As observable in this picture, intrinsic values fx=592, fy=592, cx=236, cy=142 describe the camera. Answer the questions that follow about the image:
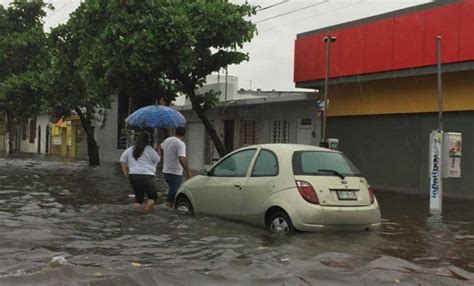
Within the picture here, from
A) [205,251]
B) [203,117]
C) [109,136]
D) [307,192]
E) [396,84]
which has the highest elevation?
[396,84]

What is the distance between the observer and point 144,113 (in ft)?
47.5

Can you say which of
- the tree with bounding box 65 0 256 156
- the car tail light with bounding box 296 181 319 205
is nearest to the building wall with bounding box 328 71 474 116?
the tree with bounding box 65 0 256 156

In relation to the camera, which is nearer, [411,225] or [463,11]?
[411,225]

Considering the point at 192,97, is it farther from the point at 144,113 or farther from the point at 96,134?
the point at 96,134

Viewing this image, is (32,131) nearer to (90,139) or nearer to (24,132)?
(24,132)

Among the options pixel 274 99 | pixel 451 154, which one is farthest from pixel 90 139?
pixel 451 154

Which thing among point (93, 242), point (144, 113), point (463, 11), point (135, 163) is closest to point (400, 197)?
point (463, 11)

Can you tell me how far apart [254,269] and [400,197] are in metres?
10.6

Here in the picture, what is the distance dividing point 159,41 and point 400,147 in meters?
7.81

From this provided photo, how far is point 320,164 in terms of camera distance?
27.3 feet

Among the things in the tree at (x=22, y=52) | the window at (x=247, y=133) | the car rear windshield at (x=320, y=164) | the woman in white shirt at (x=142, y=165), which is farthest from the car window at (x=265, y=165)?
the tree at (x=22, y=52)

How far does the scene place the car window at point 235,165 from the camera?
29.2ft

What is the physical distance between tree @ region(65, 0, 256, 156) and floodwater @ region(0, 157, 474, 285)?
7180 millimetres

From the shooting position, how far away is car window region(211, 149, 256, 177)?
890 centimetres
